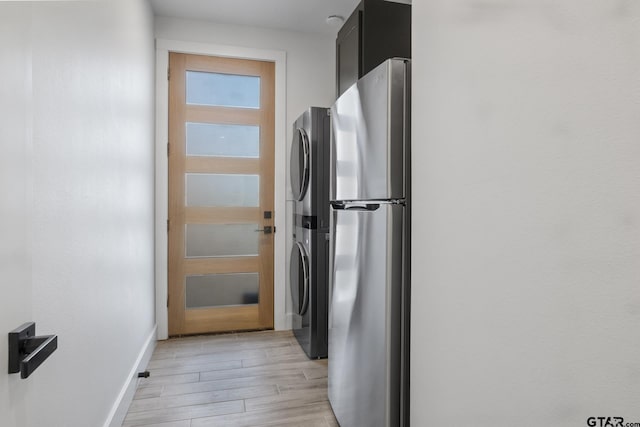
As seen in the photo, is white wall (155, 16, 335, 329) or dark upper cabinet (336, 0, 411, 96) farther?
white wall (155, 16, 335, 329)

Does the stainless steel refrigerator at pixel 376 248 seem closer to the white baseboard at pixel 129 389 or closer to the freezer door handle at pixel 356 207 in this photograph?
the freezer door handle at pixel 356 207

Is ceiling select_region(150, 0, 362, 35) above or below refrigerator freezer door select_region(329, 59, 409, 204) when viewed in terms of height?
above

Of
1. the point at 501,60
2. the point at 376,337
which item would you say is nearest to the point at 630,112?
the point at 501,60

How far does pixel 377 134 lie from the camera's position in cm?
138

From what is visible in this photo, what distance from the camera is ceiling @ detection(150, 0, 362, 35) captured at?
2.90 m

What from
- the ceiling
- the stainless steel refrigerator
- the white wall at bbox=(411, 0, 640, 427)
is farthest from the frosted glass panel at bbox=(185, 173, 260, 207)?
the white wall at bbox=(411, 0, 640, 427)

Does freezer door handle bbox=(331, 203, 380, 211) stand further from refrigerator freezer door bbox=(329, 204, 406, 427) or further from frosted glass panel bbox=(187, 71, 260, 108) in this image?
frosted glass panel bbox=(187, 71, 260, 108)

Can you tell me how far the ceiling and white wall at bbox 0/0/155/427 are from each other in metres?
0.87

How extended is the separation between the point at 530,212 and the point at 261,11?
304 cm

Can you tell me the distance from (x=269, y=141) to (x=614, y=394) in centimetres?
317

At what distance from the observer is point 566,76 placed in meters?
0.65

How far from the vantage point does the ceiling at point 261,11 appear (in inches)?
114

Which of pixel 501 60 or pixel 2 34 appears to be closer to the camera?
pixel 2 34

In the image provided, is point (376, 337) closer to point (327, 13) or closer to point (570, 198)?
point (570, 198)
